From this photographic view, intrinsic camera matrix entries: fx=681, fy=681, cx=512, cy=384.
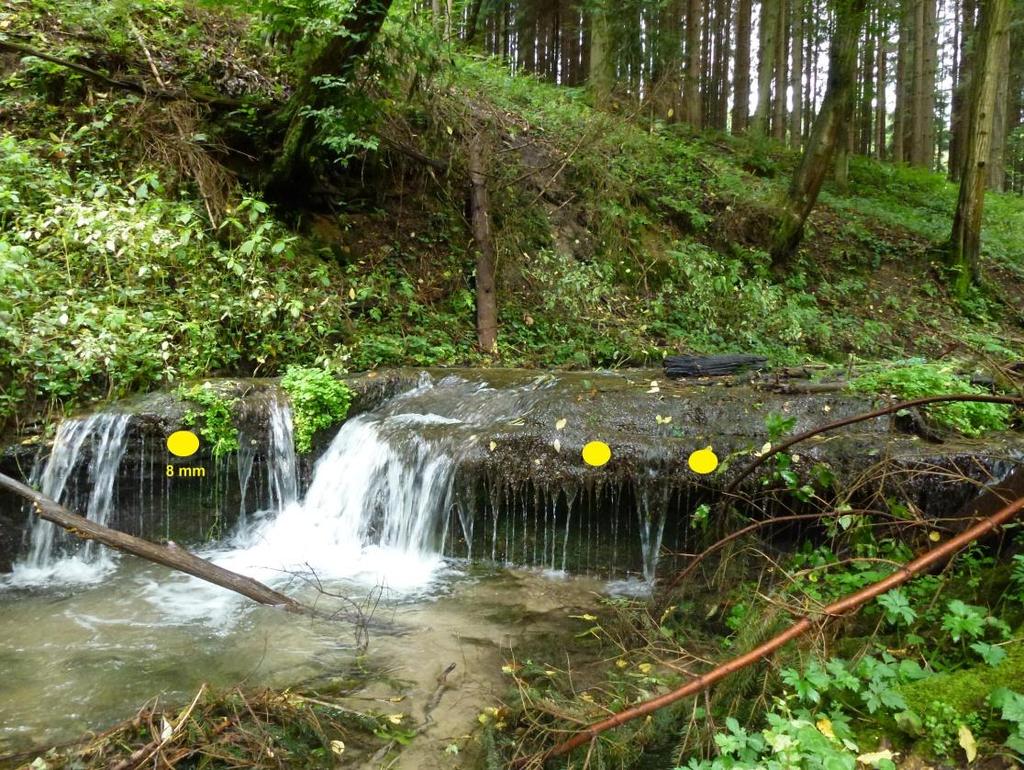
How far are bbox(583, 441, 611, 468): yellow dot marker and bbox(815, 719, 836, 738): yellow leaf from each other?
2.89 metres

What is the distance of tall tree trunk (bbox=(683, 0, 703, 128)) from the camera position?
16531 millimetres

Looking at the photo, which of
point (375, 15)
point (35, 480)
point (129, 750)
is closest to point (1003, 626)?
point (129, 750)

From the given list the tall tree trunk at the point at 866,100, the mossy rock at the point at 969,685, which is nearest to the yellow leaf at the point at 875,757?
the mossy rock at the point at 969,685

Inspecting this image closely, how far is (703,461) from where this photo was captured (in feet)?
17.4

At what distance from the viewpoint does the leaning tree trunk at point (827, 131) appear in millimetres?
11188

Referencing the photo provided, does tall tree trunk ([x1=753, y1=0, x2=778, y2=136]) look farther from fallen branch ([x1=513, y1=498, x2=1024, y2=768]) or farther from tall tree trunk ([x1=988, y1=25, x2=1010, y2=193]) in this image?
fallen branch ([x1=513, y1=498, x2=1024, y2=768])

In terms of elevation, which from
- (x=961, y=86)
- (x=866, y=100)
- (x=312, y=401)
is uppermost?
(x=961, y=86)

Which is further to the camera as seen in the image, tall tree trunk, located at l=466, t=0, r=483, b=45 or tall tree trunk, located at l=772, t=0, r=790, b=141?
tall tree trunk, located at l=772, t=0, r=790, b=141

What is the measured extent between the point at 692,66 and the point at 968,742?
17941mm

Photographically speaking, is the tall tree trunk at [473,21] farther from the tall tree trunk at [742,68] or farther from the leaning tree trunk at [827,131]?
the tall tree trunk at [742,68]

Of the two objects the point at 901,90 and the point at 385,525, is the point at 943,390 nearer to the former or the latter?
the point at 385,525

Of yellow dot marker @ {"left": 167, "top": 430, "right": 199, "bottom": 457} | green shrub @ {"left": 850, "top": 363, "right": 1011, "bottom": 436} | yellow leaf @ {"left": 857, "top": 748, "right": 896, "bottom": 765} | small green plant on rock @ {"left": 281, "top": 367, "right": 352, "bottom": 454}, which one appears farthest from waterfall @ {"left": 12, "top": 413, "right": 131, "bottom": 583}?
green shrub @ {"left": 850, "top": 363, "right": 1011, "bottom": 436}

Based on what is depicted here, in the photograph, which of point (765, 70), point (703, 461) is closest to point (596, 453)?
point (703, 461)

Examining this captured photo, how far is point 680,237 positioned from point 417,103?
5231mm
